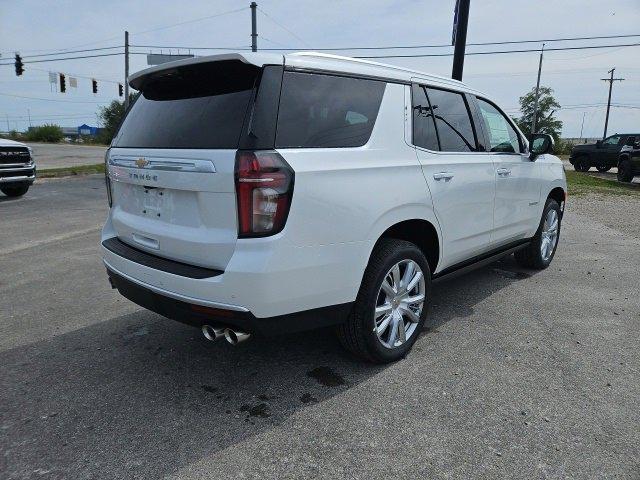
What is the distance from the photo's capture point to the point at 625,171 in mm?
18047

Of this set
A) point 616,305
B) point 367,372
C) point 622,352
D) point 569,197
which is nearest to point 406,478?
point 367,372

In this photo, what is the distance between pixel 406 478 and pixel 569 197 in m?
12.8

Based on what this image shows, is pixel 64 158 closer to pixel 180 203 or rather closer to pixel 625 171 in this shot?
pixel 625 171

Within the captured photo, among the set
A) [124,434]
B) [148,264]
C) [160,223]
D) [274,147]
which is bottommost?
[124,434]

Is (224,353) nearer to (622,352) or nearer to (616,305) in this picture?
(622,352)

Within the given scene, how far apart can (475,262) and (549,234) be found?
201 centimetres

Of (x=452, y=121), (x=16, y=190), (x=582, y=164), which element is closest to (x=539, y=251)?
(x=452, y=121)

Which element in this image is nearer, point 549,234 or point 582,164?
point 549,234

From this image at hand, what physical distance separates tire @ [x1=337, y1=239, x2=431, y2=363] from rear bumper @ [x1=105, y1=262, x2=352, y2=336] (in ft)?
0.59

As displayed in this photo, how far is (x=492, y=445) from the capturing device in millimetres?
2373

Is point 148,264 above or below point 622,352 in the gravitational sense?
above

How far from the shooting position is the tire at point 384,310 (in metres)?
2.91

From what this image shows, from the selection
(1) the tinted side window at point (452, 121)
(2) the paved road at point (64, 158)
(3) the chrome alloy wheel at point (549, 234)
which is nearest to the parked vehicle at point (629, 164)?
(3) the chrome alloy wheel at point (549, 234)

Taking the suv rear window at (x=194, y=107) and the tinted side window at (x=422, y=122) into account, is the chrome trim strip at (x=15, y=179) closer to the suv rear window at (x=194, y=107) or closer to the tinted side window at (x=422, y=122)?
the suv rear window at (x=194, y=107)
